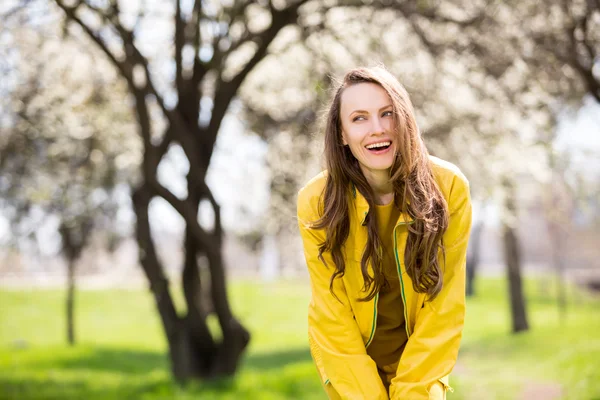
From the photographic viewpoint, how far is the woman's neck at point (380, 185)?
2.82 m

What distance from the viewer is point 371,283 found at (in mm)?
2711

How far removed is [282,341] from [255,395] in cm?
995

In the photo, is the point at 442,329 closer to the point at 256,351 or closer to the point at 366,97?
the point at 366,97

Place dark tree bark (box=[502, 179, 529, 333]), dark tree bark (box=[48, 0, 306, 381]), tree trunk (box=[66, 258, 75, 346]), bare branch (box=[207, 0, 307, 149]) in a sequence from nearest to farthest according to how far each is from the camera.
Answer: bare branch (box=[207, 0, 307, 149]) < dark tree bark (box=[48, 0, 306, 381]) < tree trunk (box=[66, 258, 75, 346]) < dark tree bark (box=[502, 179, 529, 333])

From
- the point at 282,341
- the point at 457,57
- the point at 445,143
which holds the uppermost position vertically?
the point at 457,57

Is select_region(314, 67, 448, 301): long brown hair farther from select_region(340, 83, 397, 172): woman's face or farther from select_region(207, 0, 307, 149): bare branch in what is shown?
select_region(207, 0, 307, 149): bare branch

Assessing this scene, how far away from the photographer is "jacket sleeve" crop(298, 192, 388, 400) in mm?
2645

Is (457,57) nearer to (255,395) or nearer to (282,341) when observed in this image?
(255,395)

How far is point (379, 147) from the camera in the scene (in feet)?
8.96

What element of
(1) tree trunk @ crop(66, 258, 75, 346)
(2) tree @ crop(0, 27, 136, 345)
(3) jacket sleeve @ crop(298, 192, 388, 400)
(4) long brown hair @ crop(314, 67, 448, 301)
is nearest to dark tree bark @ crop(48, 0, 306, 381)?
(2) tree @ crop(0, 27, 136, 345)

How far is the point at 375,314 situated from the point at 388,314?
0.49 feet

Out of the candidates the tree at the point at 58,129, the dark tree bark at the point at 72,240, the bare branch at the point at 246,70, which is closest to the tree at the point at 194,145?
the bare branch at the point at 246,70

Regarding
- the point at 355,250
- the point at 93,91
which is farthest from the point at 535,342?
the point at 355,250

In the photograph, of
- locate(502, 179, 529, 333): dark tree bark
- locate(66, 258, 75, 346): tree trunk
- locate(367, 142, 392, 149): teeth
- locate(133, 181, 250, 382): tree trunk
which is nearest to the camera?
locate(367, 142, 392, 149): teeth
